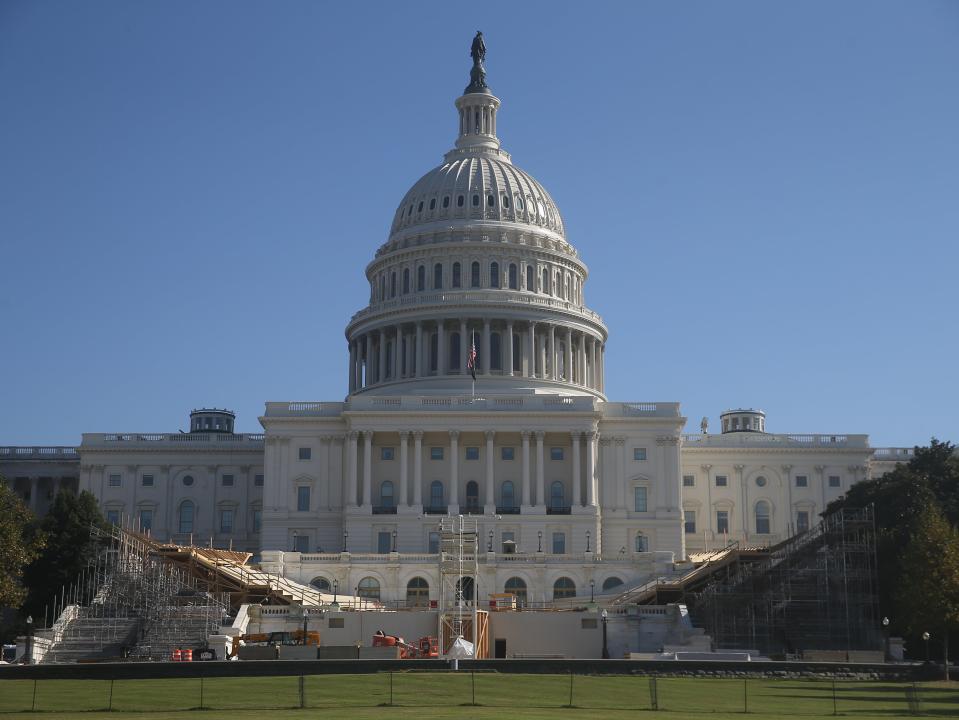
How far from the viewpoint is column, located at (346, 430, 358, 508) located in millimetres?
126125

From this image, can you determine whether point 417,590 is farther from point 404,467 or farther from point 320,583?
point 404,467

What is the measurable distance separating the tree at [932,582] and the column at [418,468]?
51.0 metres

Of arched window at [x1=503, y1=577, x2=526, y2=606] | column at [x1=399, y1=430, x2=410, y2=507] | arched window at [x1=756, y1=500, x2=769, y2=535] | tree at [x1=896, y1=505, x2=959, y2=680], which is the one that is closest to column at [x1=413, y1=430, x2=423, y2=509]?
column at [x1=399, y1=430, x2=410, y2=507]

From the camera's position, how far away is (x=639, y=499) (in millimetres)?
129000

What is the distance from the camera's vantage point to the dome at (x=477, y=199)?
499ft

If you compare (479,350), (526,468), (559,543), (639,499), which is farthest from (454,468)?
(479,350)

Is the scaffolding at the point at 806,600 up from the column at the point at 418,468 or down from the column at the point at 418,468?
down

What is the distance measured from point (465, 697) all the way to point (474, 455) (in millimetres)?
73428

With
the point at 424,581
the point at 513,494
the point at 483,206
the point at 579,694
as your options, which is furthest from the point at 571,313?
the point at 579,694

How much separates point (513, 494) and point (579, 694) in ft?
231

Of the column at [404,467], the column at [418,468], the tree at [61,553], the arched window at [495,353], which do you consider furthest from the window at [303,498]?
the tree at [61,553]

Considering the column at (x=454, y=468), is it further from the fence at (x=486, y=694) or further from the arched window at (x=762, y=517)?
the fence at (x=486, y=694)

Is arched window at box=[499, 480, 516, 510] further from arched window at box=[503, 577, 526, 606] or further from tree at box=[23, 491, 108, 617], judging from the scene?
tree at box=[23, 491, 108, 617]

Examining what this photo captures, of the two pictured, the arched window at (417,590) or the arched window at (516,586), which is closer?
the arched window at (516,586)
